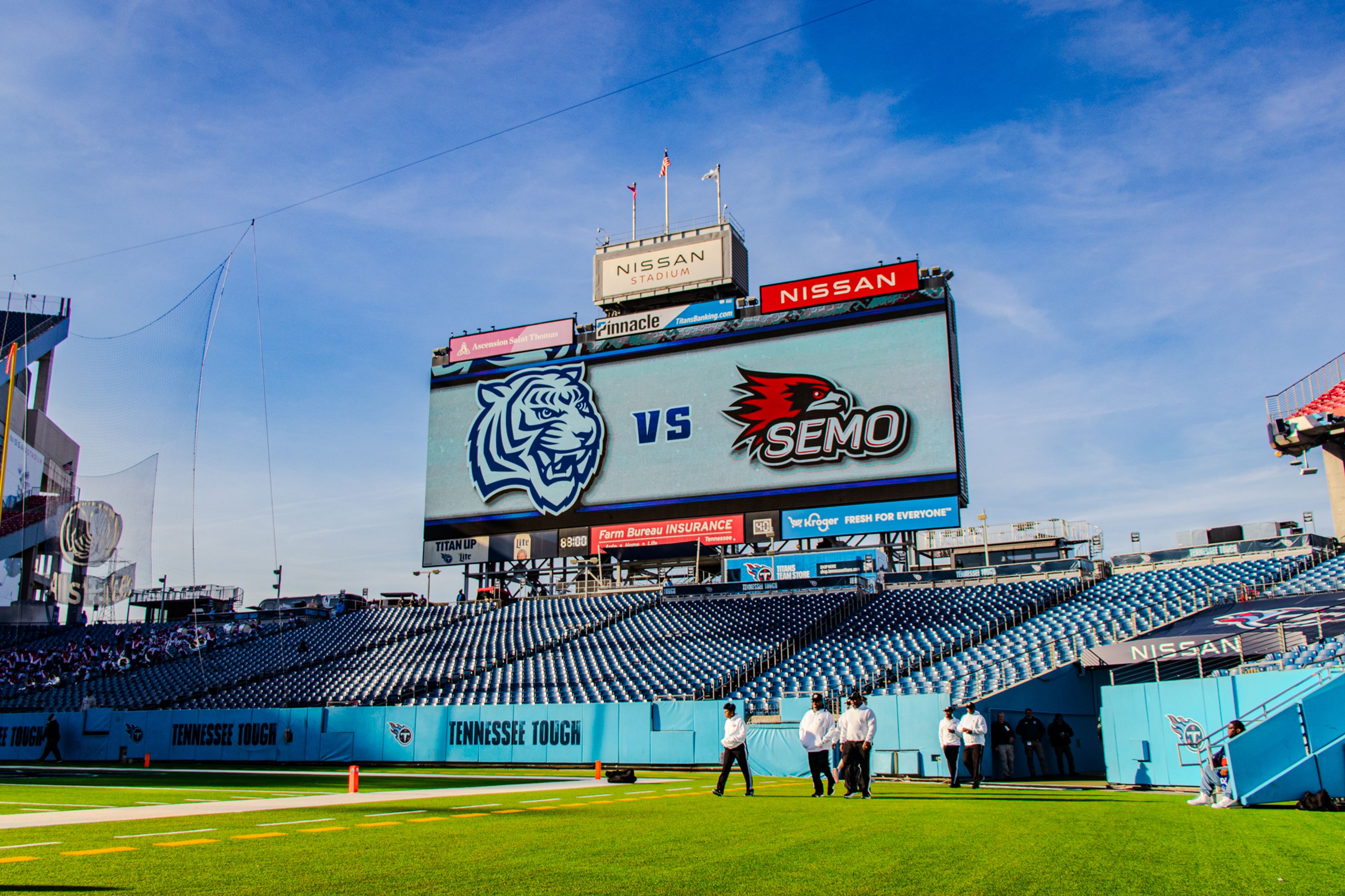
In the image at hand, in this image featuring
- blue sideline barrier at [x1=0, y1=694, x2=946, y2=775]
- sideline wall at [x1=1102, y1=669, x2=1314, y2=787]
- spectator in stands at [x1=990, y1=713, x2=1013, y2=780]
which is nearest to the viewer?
sideline wall at [x1=1102, y1=669, x2=1314, y2=787]

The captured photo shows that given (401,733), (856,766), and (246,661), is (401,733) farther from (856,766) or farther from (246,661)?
(856,766)

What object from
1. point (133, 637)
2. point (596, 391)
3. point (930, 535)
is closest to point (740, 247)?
point (596, 391)

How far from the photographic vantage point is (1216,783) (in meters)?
11.5

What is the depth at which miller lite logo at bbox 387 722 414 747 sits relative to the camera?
27.1m

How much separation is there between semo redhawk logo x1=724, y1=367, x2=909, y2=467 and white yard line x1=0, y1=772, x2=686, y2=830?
17958mm

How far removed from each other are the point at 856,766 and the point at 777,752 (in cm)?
814

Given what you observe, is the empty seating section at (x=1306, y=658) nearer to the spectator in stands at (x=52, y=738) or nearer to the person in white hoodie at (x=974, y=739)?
the person in white hoodie at (x=974, y=739)

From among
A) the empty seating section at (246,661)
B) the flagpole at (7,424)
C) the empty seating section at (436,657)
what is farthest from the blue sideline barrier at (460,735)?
the flagpole at (7,424)

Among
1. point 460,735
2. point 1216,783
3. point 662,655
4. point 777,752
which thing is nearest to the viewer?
point 1216,783

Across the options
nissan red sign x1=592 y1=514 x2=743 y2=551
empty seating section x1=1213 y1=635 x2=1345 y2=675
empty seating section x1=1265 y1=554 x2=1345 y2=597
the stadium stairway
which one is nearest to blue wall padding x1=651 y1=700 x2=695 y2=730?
nissan red sign x1=592 y1=514 x2=743 y2=551

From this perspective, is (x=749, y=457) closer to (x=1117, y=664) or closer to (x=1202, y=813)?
(x=1117, y=664)

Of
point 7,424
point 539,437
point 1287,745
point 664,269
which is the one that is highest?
point 664,269

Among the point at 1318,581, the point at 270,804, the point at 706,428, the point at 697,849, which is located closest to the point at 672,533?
the point at 706,428

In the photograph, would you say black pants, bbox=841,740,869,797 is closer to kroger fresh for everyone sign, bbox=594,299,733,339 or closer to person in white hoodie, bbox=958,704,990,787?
person in white hoodie, bbox=958,704,990,787
